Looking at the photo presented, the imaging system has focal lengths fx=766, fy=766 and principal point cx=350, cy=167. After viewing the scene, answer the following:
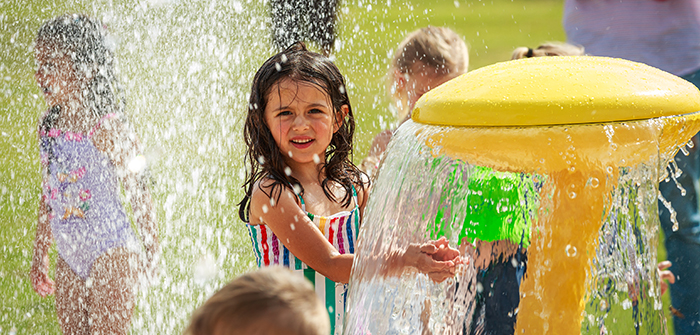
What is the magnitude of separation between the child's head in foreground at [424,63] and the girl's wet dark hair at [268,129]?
44.6 inches

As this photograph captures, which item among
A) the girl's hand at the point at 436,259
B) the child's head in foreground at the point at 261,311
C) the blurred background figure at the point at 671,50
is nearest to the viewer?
the child's head in foreground at the point at 261,311

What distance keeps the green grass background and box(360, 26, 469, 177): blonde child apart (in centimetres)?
124

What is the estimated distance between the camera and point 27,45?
31.4 ft

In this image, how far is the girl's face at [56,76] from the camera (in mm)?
3287

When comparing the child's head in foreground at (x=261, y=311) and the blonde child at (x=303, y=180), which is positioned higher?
the blonde child at (x=303, y=180)

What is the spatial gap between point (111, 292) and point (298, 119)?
135cm

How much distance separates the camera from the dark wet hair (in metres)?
3.30

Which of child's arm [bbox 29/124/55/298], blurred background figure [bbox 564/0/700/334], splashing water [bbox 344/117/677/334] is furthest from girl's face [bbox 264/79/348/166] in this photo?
blurred background figure [bbox 564/0/700/334]

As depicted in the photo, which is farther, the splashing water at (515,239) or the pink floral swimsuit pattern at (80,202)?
the pink floral swimsuit pattern at (80,202)

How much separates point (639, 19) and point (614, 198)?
6.98 feet

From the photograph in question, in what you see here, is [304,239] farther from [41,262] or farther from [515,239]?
[41,262]

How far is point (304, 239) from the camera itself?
220 centimetres

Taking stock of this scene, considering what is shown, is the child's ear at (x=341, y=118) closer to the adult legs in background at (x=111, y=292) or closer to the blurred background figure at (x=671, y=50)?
the adult legs in background at (x=111, y=292)

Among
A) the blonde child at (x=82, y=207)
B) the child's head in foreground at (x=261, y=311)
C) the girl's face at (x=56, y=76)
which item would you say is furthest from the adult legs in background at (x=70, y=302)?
the child's head in foreground at (x=261, y=311)
